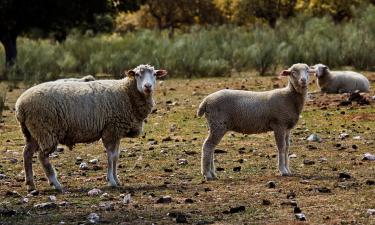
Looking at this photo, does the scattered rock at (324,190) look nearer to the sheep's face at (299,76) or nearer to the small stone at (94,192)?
the sheep's face at (299,76)

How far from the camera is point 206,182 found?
1142 centimetres

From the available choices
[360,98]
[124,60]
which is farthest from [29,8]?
[360,98]

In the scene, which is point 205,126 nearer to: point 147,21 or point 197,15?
point 197,15

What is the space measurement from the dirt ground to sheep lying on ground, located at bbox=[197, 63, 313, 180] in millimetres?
500

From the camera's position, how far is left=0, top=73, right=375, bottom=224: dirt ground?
927 centimetres

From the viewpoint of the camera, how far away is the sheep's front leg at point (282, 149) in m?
11.8

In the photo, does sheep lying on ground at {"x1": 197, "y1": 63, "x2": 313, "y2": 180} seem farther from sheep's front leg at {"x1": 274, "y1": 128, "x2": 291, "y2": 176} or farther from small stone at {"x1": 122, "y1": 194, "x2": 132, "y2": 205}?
small stone at {"x1": 122, "y1": 194, "x2": 132, "y2": 205}

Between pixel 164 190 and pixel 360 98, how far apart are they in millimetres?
9638

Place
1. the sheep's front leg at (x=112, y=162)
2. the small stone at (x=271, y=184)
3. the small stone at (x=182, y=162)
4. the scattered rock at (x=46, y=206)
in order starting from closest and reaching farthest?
the scattered rock at (x=46, y=206)
the small stone at (x=271, y=184)
the sheep's front leg at (x=112, y=162)
the small stone at (x=182, y=162)

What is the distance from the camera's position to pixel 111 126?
38.4ft

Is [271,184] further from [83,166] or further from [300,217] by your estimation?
[83,166]

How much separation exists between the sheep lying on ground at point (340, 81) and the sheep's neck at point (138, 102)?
33.6 ft

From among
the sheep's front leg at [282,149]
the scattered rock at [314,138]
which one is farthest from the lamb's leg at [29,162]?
the scattered rock at [314,138]

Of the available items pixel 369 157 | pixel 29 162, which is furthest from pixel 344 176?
pixel 29 162
